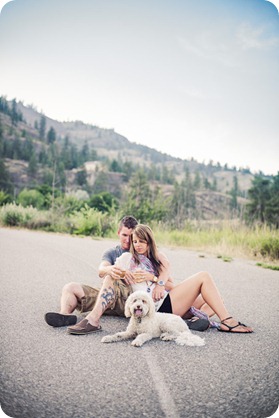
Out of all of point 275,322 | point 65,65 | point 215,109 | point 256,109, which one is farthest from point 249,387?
point 65,65

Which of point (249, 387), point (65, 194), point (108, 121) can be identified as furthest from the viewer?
point (65, 194)

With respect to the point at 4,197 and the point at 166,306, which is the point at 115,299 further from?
the point at 4,197

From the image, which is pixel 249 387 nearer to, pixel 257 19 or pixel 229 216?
pixel 257 19

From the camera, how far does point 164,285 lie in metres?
2.58

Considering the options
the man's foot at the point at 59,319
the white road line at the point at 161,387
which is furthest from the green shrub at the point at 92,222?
the white road line at the point at 161,387

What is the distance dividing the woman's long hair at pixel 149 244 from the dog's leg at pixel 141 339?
0.39 meters

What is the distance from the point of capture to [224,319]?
8.71 ft

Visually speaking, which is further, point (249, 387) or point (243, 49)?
point (243, 49)

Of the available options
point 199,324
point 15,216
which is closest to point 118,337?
point 199,324

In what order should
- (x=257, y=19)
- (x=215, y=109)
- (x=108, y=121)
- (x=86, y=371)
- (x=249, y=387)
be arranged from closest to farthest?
(x=249, y=387)
(x=86, y=371)
(x=257, y=19)
(x=215, y=109)
(x=108, y=121)

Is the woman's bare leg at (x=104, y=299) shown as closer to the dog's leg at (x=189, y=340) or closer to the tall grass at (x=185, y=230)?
the dog's leg at (x=189, y=340)

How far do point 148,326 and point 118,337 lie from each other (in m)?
0.18

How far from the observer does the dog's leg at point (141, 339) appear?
230 cm

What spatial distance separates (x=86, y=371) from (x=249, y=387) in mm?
711
